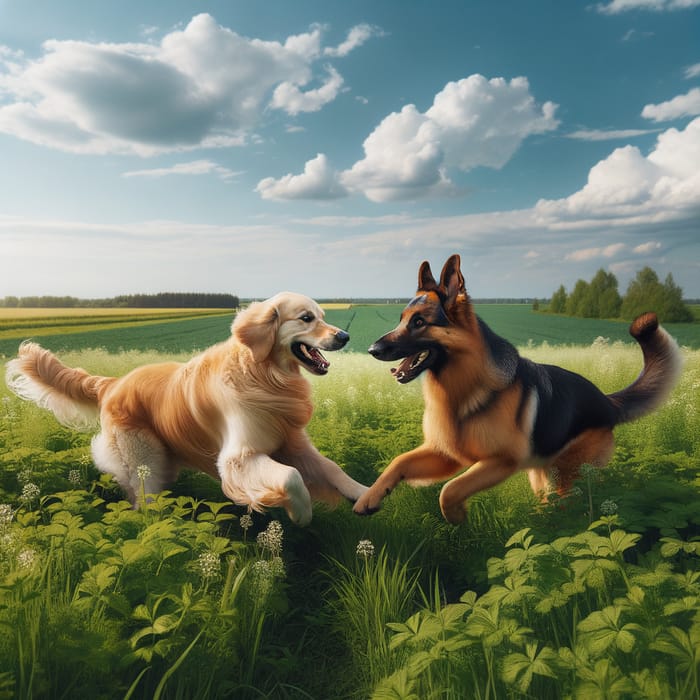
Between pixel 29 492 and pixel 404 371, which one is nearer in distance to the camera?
pixel 404 371

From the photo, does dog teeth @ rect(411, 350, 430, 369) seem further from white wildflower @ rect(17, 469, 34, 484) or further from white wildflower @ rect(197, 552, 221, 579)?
white wildflower @ rect(17, 469, 34, 484)

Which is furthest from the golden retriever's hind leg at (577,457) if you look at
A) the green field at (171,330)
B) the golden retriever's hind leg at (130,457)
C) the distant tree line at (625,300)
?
the green field at (171,330)

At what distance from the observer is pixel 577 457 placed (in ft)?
13.8

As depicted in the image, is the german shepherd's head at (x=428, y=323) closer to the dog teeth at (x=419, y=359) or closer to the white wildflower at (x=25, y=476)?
the dog teeth at (x=419, y=359)

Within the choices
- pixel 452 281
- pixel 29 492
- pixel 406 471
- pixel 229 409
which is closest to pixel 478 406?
pixel 406 471

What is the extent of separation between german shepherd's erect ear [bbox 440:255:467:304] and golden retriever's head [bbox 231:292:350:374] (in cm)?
82

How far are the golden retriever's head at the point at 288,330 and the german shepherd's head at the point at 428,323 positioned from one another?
56 centimetres

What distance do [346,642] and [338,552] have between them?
74 centimetres

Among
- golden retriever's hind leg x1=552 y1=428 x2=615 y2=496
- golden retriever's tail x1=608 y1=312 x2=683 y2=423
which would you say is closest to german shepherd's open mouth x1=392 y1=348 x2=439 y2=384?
golden retriever's hind leg x1=552 y1=428 x2=615 y2=496

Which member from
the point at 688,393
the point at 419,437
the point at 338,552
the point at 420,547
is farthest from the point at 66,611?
the point at 688,393

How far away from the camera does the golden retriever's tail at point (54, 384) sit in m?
5.16

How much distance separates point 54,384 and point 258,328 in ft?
8.17

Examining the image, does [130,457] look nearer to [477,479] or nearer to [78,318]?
[477,479]

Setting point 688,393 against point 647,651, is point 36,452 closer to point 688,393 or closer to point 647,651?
point 647,651
